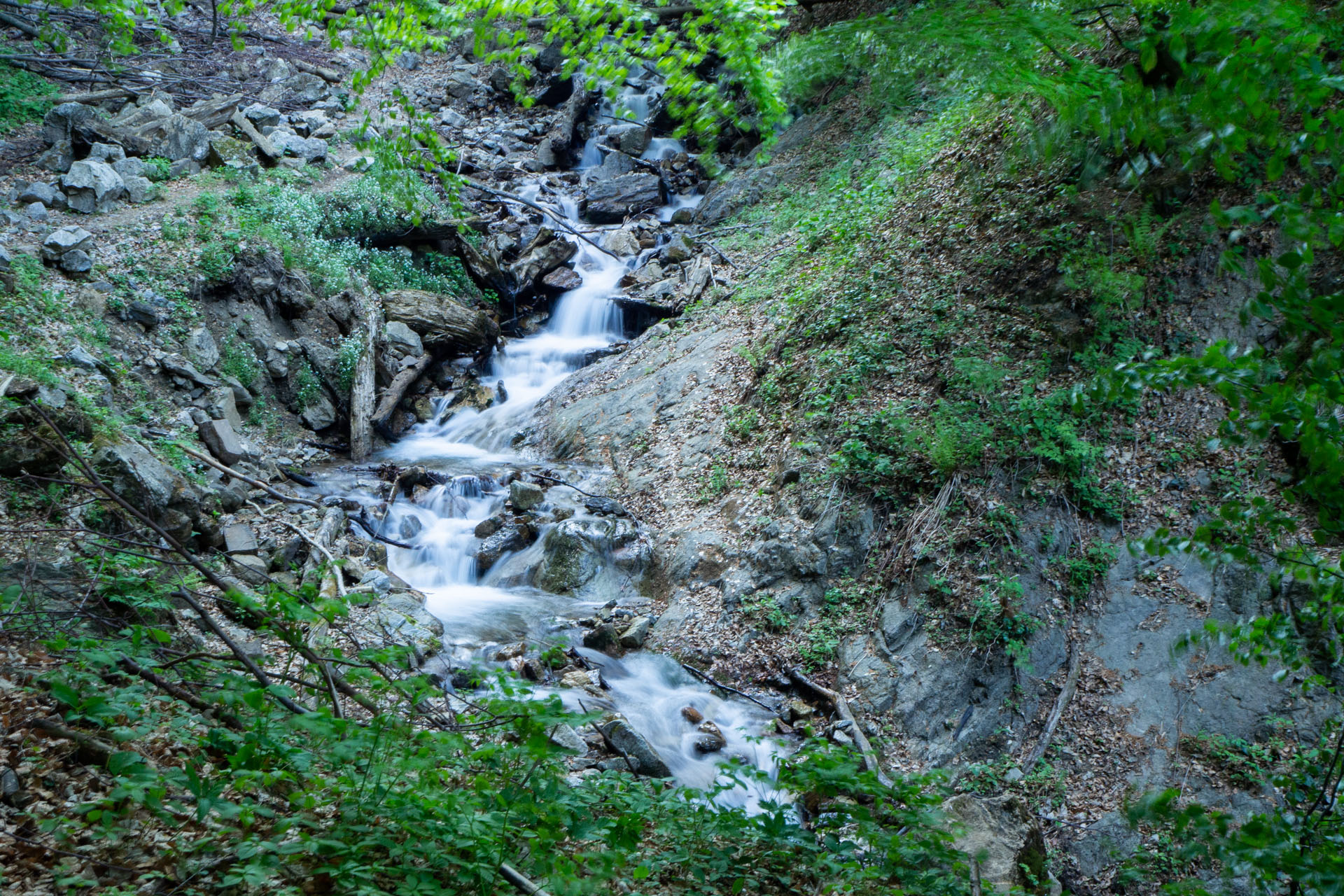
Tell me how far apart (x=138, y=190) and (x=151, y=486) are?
7471 mm

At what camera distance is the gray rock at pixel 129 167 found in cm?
1112

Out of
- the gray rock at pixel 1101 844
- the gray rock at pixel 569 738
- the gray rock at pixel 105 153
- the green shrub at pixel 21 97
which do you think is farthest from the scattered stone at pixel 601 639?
the green shrub at pixel 21 97

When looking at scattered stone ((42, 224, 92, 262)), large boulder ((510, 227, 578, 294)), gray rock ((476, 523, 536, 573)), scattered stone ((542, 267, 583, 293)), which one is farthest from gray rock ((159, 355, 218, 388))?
scattered stone ((542, 267, 583, 293))

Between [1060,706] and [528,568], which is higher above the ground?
[1060,706]

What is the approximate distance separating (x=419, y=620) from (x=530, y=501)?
2530 millimetres

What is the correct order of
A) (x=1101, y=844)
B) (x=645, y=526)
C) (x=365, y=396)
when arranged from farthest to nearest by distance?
(x=365, y=396)
(x=645, y=526)
(x=1101, y=844)

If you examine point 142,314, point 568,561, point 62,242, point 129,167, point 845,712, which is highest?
point 129,167

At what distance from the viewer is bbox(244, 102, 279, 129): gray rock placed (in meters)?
14.4

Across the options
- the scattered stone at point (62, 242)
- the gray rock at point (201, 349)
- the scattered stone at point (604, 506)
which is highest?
the scattered stone at point (62, 242)

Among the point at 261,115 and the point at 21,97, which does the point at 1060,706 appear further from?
the point at 21,97

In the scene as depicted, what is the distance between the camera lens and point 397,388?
11617 mm

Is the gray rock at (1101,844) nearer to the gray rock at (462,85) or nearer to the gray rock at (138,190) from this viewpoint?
the gray rock at (138,190)

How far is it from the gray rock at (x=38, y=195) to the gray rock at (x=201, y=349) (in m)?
2.92

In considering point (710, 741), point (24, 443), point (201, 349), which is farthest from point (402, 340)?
point (710, 741)
